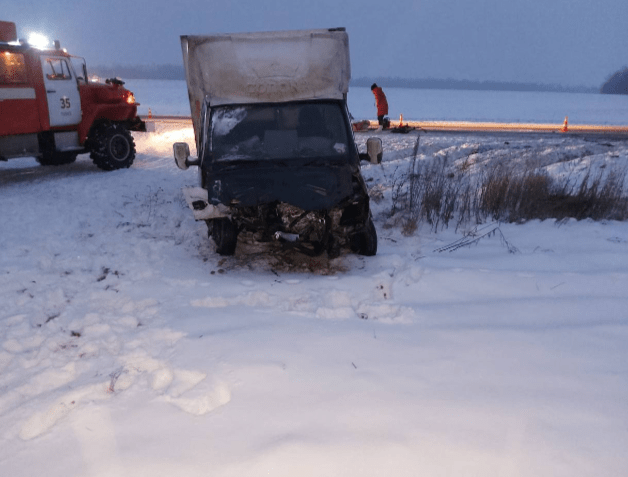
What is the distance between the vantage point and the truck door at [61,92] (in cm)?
947

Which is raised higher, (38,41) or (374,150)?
(38,41)

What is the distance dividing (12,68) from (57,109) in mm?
1047

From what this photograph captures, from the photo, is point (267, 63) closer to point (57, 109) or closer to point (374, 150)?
point (374, 150)

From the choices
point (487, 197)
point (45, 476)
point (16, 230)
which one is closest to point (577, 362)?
point (45, 476)

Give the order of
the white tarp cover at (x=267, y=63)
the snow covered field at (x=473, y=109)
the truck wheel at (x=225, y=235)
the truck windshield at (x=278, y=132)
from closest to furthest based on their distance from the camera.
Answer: the truck wheel at (x=225, y=235) → the truck windshield at (x=278, y=132) → the white tarp cover at (x=267, y=63) → the snow covered field at (x=473, y=109)

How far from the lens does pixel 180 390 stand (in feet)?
10.0

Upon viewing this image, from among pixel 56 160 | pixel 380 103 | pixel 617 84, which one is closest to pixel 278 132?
pixel 56 160

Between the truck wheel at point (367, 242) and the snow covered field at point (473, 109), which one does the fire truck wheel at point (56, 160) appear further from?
the snow covered field at point (473, 109)

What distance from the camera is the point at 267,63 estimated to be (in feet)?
20.3

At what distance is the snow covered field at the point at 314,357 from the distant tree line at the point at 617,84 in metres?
84.4

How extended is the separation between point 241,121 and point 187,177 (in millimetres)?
4471

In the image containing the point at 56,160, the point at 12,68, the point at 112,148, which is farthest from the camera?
the point at 56,160

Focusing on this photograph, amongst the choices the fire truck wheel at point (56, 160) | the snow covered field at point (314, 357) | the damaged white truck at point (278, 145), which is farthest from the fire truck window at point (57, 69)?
the snow covered field at point (314, 357)

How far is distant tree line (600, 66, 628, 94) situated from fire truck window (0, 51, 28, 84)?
280 ft
